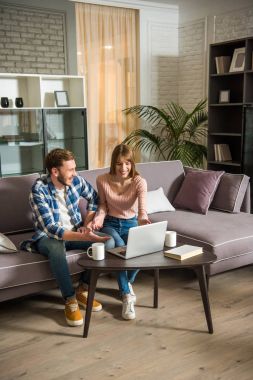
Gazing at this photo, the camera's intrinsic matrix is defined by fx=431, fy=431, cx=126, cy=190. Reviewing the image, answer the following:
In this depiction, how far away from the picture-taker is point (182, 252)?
2375 millimetres

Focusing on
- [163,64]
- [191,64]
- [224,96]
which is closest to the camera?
[224,96]

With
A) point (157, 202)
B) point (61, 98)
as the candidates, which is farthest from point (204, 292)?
point (61, 98)

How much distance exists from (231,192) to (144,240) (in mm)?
1478

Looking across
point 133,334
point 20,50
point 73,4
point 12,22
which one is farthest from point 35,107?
point 133,334

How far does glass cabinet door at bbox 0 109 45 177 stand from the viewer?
14.9ft

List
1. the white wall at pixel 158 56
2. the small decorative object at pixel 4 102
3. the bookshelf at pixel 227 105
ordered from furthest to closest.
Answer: the white wall at pixel 158 56, the bookshelf at pixel 227 105, the small decorative object at pixel 4 102

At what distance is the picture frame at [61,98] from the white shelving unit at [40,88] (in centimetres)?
9

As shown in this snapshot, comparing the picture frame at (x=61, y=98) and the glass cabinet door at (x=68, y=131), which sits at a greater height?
the picture frame at (x=61, y=98)

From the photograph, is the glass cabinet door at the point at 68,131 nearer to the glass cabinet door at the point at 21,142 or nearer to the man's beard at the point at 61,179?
the glass cabinet door at the point at 21,142

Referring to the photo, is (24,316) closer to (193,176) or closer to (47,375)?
(47,375)

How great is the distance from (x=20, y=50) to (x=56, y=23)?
57cm

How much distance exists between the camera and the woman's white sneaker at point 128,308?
263cm

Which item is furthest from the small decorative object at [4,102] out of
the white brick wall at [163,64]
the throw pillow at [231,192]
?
the throw pillow at [231,192]

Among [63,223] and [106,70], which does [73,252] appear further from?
[106,70]
